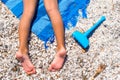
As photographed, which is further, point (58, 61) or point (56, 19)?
point (56, 19)

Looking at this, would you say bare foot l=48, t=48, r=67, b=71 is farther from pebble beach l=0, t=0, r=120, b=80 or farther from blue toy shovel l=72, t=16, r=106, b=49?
blue toy shovel l=72, t=16, r=106, b=49

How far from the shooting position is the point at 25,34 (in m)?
2.88

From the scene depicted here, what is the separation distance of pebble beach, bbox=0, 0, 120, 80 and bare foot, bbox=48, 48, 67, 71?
4cm

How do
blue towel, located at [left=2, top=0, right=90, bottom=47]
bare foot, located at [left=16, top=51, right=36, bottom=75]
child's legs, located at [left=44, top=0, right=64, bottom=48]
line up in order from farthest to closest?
1. blue towel, located at [left=2, top=0, right=90, bottom=47]
2. child's legs, located at [left=44, top=0, right=64, bottom=48]
3. bare foot, located at [left=16, top=51, right=36, bottom=75]

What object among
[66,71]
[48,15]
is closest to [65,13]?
[48,15]

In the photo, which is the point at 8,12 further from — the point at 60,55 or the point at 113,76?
the point at 113,76

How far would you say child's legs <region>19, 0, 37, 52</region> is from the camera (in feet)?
9.36

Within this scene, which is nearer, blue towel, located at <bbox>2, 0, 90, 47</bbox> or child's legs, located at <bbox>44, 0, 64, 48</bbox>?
child's legs, located at <bbox>44, 0, 64, 48</bbox>

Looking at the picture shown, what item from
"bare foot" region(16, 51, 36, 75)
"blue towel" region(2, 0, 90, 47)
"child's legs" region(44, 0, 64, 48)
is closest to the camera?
"bare foot" region(16, 51, 36, 75)

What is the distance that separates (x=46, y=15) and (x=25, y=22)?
0.24m

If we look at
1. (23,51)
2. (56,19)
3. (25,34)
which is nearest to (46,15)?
(56,19)

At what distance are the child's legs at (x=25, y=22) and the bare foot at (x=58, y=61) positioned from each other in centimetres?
26

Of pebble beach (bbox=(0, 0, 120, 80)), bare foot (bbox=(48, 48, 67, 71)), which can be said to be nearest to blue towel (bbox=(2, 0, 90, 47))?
pebble beach (bbox=(0, 0, 120, 80))

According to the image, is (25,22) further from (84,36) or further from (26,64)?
(84,36)
